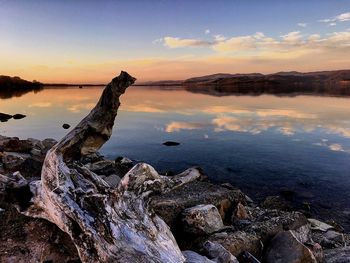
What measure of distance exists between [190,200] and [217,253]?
7.38 feet

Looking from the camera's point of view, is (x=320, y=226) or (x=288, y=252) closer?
(x=288, y=252)

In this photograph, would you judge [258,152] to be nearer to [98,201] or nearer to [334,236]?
[334,236]

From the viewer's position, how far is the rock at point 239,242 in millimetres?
7129

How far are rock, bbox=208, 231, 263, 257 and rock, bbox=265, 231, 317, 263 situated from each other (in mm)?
261

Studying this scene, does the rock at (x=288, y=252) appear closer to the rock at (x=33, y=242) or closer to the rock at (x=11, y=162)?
the rock at (x=33, y=242)

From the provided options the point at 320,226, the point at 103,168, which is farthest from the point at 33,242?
the point at 103,168

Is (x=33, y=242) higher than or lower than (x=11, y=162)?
higher

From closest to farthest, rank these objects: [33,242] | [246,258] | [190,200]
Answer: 1. [33,242]
2. [246,258]
3. [190,200]

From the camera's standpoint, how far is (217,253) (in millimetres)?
6461

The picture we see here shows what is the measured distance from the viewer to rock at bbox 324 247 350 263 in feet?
25.1

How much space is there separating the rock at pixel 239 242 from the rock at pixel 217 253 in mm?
426

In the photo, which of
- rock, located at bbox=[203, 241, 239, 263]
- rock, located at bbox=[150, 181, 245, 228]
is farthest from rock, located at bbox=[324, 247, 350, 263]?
rock, located at bbox=[203, 241, 239, 263]

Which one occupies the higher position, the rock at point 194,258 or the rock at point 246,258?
the rock at point 194,258

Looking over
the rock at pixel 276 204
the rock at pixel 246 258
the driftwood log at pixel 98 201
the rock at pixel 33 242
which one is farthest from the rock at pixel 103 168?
the rock at pixel 246 258
